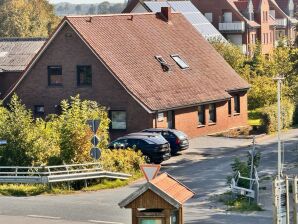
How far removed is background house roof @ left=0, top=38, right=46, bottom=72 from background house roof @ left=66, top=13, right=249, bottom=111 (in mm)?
12184

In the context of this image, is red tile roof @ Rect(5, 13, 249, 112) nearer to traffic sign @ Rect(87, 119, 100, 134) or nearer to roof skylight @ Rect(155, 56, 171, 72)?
roof skylight @ Rect(155, 56, 171, 72)

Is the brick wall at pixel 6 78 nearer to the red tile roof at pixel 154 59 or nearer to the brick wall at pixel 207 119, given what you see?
the red tile roof at pixel 154 59

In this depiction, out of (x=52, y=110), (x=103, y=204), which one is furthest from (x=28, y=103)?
(x=103, y=204)

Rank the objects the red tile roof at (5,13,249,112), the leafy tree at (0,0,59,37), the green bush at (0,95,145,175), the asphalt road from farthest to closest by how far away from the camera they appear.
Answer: the leafy tree at (0,0,59,37) < the red tile roof at (5,13,249,112) < the green bush at (0,95,145,175) < the asphalt road

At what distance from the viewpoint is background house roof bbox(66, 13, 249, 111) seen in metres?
52.8

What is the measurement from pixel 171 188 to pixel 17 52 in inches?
2020

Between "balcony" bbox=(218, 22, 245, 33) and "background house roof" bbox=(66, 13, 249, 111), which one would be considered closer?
"background house roof" bbox=(66, 13, 249, 111)

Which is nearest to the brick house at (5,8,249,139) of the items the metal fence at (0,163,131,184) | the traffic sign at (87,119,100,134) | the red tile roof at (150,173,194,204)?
the metal fence at (0,163,131,184)

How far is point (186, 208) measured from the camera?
33.7 meters

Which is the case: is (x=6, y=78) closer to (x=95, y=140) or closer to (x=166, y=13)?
(x=166, y=13)

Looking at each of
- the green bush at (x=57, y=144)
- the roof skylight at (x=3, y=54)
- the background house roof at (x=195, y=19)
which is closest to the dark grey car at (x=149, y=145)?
the green bush at (x=57, y=144)

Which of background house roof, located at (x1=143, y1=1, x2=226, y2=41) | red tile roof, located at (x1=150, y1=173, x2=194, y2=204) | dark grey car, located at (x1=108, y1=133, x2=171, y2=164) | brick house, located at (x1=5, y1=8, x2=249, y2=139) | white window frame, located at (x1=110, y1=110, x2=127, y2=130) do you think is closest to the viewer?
red tile roof, located at (x1=150, y1=173, x2=194, y2=204)

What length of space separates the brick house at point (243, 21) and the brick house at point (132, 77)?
157 feet

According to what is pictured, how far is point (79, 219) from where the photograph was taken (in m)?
31.4
